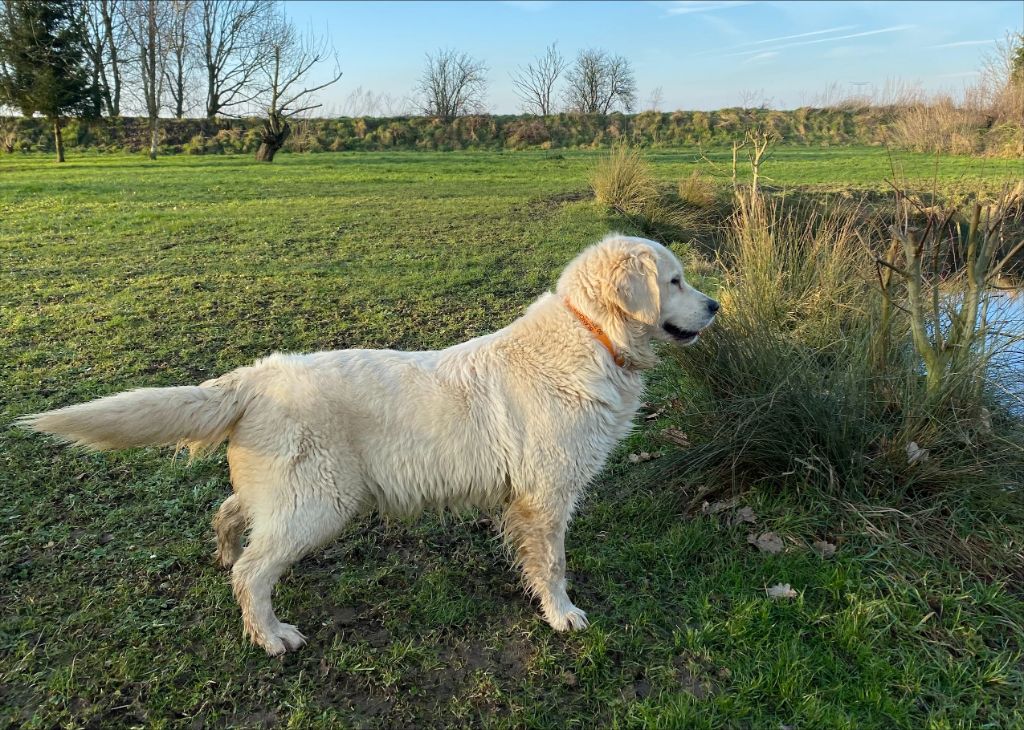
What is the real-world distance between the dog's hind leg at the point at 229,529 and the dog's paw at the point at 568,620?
76.6 inches

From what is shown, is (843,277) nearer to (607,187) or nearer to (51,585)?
(51,585)

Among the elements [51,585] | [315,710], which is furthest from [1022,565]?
[51,585]

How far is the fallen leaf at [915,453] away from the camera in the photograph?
409 cm

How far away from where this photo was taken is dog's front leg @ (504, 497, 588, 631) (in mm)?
3557

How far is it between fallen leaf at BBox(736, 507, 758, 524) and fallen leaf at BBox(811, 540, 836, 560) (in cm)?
39

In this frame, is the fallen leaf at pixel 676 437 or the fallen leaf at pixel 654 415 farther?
the fallen leaf at pixel 654 415

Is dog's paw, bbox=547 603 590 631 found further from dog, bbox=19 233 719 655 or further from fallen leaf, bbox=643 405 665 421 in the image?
fallen leaf, bbox=643 405 665 421

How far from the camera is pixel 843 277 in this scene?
20.0ft

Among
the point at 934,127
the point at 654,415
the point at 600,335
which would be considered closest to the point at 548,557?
the point at 600,335

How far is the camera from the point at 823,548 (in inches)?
156

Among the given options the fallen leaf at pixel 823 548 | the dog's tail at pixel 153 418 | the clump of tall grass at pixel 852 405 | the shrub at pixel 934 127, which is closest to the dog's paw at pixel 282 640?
the dog's tail at pixel 153 418

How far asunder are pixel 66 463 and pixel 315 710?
342 centimetres

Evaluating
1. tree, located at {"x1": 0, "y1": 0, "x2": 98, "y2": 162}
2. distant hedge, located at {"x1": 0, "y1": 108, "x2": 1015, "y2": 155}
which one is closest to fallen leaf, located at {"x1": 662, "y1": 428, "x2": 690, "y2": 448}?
distant hedge, located at {"x1": 0, "y1": 108, "x2": 1015, "y2": 155}

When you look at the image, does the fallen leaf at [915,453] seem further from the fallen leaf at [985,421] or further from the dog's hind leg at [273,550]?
the dog's hind leg at [273,550]
